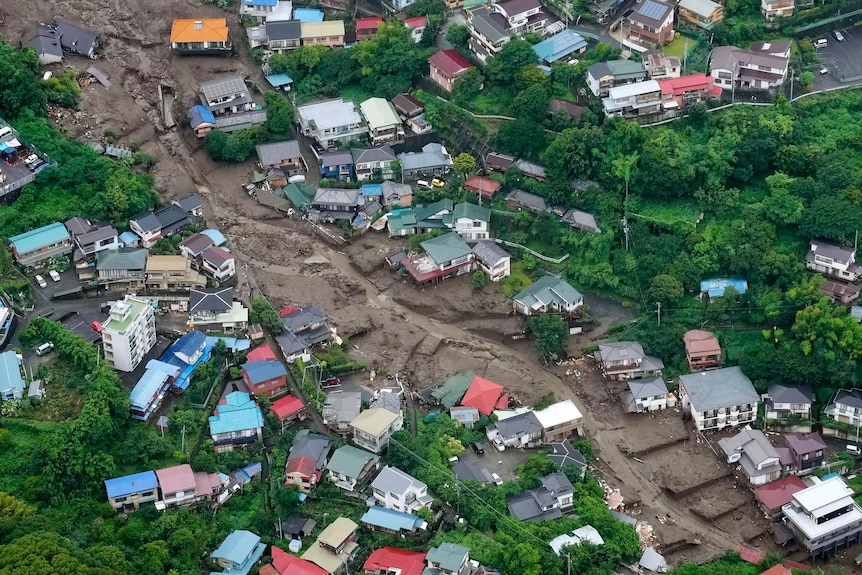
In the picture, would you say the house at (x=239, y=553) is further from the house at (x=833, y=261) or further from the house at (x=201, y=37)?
the house at (x=201, y=37)

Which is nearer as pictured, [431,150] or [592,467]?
[592,467]

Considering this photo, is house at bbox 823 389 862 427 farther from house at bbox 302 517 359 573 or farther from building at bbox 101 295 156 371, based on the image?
building at bbox 101 295 156 371

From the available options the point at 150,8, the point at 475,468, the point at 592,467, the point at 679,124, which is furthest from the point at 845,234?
the point at 150,8

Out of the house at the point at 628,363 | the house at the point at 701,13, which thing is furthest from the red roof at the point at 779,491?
the house at the point at 701,13

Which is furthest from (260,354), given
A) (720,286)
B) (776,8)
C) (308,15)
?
(776,8)

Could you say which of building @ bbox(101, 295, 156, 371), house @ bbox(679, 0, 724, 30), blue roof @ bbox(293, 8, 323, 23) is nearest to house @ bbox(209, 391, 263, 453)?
building @ bbox(101, 295, 156, 371)

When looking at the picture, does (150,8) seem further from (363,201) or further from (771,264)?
(771,264)
